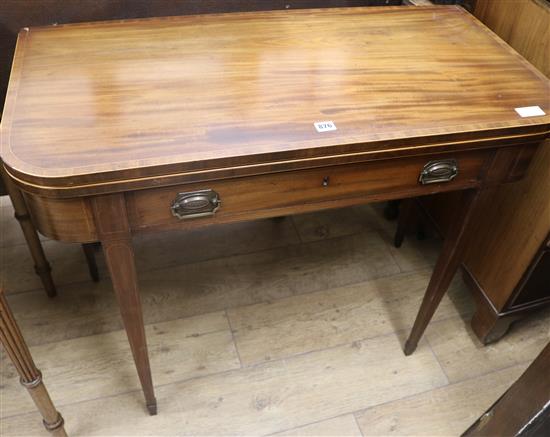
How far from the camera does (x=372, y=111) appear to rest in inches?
35.6

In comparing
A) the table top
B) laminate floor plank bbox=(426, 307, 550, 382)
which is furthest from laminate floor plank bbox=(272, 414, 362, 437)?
the table top

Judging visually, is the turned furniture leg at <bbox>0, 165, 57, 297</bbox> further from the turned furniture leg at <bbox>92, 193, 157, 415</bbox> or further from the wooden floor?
the turned furniture leg at <bbox>92, 193, 157, 415</bbox>

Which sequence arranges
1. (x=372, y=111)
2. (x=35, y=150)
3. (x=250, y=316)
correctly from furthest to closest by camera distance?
1. (x=250, y=316)
2. (x=372, y=111)
3. (x=35, y=150)

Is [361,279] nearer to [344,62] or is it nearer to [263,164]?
[344,62]

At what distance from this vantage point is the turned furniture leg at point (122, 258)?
2.62ft

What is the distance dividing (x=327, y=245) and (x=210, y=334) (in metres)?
0.50

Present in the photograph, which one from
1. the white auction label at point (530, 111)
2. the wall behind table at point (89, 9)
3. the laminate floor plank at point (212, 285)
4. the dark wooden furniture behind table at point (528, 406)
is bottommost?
the laminate floor plank at point (212, 285)

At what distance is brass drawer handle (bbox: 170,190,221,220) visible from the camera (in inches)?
32.5

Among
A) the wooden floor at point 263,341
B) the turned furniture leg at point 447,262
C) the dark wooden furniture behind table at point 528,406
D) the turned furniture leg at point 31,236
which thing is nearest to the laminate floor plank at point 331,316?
the wooden floor at point 263,341

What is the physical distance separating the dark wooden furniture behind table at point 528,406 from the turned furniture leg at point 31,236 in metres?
1.08

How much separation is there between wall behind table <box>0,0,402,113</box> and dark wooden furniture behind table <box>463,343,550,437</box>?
1019 millimetres

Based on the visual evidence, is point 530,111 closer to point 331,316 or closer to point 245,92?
point 245,92

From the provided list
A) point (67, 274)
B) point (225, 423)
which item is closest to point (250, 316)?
point (225, 423)

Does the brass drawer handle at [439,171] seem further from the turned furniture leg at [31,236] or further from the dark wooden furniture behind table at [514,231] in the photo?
the turned furniture leg at [31,236]
